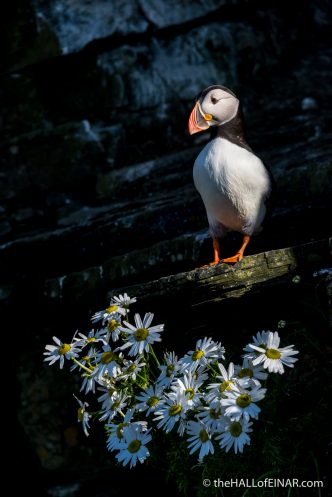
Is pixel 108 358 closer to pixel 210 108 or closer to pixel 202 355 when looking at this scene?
pixel 202 355

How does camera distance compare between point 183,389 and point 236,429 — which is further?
point 183,389

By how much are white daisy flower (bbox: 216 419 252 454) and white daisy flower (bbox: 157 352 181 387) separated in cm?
36

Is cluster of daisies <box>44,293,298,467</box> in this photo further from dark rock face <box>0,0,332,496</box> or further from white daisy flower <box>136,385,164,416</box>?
dark rock face <box>0,0,332,496</box>

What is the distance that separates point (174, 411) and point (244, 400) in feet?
0.96

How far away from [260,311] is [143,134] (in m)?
2.64

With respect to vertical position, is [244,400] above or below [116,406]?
above

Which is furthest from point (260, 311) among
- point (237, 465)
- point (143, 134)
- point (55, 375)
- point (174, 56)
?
point (174, 56)

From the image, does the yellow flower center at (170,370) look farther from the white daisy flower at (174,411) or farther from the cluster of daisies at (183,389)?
the white daisy flower at (174,411)

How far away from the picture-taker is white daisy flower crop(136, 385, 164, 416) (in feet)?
9.83

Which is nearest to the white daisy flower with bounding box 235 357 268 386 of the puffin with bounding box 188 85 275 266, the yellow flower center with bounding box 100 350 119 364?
the yellow flower center with bounding box 100 350 119 364

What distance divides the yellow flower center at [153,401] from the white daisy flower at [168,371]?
0.21 ft

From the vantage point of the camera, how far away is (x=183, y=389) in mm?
2912

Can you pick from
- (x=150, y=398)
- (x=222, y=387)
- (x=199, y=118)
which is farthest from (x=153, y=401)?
(x=199, y=118)

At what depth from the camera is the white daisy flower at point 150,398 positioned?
3.00m
